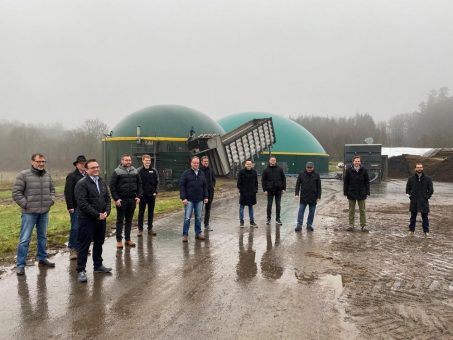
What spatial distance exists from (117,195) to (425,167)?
37.2 metres

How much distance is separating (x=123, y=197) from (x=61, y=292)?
2.78 m

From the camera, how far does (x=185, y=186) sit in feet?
29.7

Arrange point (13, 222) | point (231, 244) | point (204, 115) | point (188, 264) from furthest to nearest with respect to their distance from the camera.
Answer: point (204, 115), point (13, 222), point (231, 244), point (188, 264)

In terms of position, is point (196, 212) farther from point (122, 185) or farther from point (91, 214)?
point (91, 214)

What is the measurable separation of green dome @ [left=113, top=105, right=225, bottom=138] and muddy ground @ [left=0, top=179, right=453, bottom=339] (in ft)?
60.5

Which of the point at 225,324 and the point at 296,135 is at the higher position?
the point at 296,135

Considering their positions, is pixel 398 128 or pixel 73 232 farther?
pixel 398 128

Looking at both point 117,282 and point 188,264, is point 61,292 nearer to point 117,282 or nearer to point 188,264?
point 117,282

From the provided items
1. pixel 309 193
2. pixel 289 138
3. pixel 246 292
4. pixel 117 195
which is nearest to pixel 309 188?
pixel 309 193

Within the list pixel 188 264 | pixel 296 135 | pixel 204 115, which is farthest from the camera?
pixel 296 135

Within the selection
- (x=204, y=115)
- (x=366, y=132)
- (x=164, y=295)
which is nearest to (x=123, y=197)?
(x=164, y=295)

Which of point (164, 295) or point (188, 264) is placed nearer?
point (164, 295)

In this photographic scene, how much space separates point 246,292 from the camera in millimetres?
5426

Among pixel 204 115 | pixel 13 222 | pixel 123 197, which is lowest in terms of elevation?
pixel 13 222
